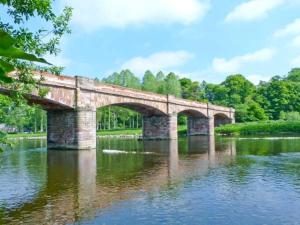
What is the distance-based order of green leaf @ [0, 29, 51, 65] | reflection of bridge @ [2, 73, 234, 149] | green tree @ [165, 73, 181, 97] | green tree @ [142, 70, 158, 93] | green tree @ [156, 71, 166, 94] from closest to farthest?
green leaf @ [0, 29, 51, 65] < reflection of bridge @ [2, 73, 234, 149] < green tree @ [165, 73, 181, 97] < green tree @ [156, 71, 166, 94] < green tree @ [142, 70, 158, 93]

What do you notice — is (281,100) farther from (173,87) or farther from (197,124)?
(197,124)

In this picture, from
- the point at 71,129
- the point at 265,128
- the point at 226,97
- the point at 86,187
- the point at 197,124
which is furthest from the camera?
the point at 226,97

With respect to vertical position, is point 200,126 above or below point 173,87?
below

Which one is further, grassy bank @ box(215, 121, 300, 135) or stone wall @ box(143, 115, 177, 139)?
grassy bank @ box(215, 121, 300, 135)

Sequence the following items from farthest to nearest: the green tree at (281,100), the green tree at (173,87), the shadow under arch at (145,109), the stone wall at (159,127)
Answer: the green tree at (281,100) < the green tree at (173,87) < the stone wall at (159,127) < the shadow under arch at (145,109)

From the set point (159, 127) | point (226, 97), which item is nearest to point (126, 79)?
point (226, 97)

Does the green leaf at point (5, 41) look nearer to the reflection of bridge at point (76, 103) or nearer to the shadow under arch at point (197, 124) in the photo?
the reflection of bridge at point (76, 103)

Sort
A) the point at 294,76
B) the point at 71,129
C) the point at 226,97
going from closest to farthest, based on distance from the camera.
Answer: the point at 71,129
the point at 226,97
the point at 294,76

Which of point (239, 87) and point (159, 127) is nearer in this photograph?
point (159, 127)

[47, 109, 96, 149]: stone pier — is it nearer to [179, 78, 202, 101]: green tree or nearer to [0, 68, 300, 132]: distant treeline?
[0, 68, 300, 132]: distant treeline

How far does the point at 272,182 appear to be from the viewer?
55.4 ft

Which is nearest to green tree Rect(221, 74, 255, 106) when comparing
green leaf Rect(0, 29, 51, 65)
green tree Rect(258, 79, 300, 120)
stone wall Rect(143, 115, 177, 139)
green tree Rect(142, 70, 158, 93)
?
green tree Rect(258, 79, 300, 120)

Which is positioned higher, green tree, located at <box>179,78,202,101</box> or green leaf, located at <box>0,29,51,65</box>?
green tree, located at <box>179,78,202,101</box>

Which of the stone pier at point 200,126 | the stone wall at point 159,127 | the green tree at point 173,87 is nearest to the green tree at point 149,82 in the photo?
the green tree at point 173,87
